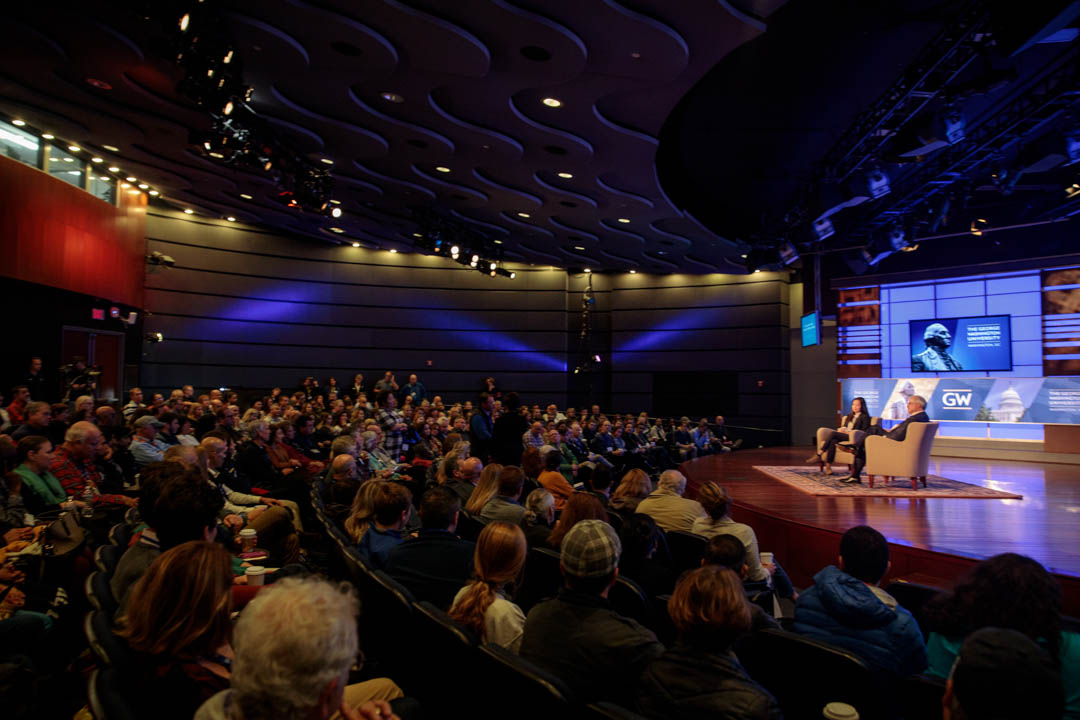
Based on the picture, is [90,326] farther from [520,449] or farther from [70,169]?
[520,449]

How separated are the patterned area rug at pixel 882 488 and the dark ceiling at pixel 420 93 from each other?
459cm

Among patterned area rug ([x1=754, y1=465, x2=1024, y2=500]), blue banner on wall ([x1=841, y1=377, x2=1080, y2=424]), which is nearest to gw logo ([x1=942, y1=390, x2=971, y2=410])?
blue banner on wall ([x1=841, y1=377, x2=1080, y2=424])

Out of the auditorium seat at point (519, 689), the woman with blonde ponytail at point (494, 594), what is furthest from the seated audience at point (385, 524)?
the auditorium seat at point (519, 689)

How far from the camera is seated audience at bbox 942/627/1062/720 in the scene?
111 centimetres

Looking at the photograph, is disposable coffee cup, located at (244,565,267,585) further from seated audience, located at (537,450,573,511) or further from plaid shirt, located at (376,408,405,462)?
plaid shirt, located at (376,408,405,462)

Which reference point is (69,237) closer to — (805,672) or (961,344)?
(805,672)

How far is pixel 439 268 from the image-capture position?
16672 millimetres

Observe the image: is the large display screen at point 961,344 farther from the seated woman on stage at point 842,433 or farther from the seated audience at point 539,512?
the seated audience at point 539,512

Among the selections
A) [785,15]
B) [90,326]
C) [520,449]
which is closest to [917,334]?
[785,15]

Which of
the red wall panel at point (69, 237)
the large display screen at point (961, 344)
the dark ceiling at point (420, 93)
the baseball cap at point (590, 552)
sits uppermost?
the dark ceiling at point (420, 93)

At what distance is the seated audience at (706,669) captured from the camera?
4.96ft

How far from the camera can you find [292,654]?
1114 millimetres

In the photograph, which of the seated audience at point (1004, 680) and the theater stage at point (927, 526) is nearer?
the seated audience at point (1004, 680)

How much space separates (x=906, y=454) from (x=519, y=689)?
719 centimetres
